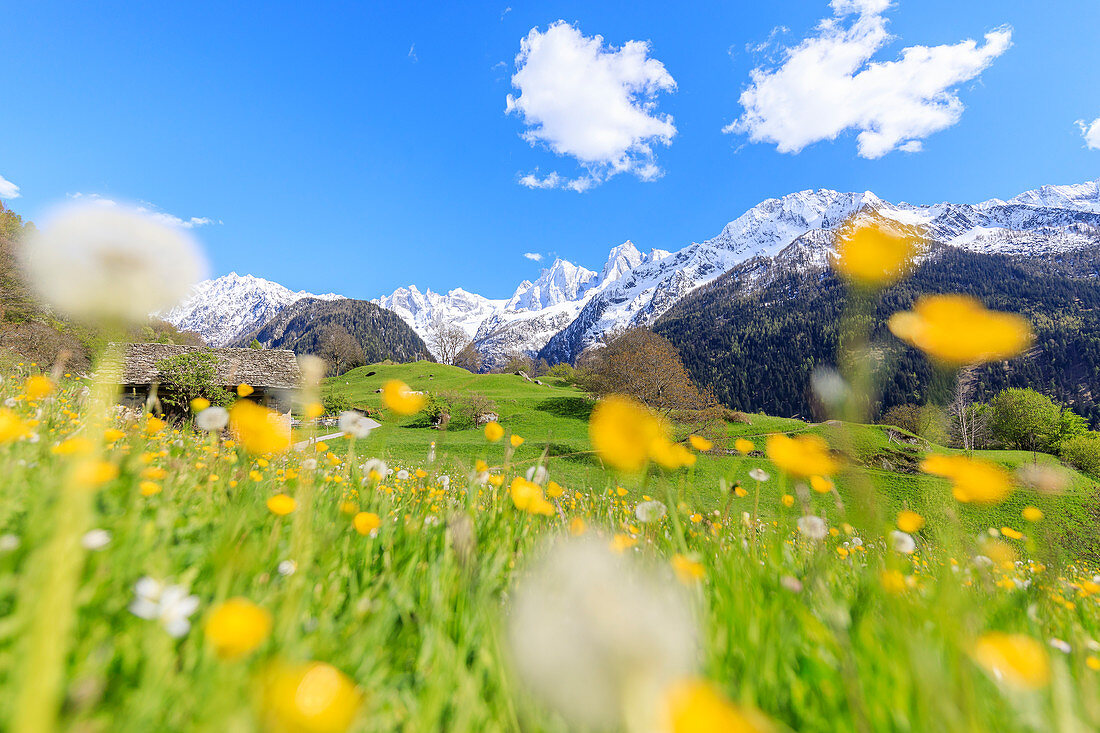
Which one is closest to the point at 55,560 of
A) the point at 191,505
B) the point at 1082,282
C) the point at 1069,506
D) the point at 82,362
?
the point at 191,505

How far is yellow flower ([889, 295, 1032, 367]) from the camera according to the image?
3.65ft

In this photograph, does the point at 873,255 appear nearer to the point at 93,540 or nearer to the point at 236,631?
the point at 236,631

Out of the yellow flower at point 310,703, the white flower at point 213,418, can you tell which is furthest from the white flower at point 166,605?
the white flower at point 213,418

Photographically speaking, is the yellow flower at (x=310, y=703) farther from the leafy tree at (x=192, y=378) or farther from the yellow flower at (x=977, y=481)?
the leafy tree at (x=192, y=378)

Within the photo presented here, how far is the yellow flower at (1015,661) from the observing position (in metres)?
0.93

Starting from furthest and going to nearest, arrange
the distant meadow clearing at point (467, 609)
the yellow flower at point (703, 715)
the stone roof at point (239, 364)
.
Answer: the stone roof at point (239, 364), the distant meadow clearing at point (467, 609), the yellow flower at point (703, 715)

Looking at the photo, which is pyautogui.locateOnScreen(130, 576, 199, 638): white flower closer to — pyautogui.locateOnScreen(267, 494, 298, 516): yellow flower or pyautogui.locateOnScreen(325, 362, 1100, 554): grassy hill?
pyautogui.locateOnScreen(267, 494, 298, 516): yellow flower

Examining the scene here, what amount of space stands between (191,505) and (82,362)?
41.7 metres

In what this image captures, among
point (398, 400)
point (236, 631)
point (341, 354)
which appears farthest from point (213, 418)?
point (341, 354)

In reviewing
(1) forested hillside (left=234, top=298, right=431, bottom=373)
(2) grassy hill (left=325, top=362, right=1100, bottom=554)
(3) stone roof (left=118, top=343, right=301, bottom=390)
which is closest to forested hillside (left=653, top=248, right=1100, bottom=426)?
(2) grassy hill (left=325, top=362, right=1100, bottom=554)

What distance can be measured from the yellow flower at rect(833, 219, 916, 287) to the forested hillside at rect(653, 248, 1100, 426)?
9775 cm

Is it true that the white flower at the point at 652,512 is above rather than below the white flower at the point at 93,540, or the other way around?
below

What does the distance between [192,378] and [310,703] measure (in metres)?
21.7

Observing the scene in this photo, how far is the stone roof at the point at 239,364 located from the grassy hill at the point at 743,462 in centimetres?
644
